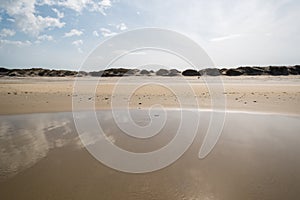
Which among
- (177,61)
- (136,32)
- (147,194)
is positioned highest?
(136,32)

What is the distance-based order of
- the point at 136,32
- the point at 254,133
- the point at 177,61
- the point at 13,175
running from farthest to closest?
the point at 177,61 → the point at 136,32 → the point at 254,133 → the point at 13,175

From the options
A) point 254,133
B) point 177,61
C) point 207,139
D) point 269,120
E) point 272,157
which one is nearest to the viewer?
point 272,157

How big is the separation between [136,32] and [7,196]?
9264mm

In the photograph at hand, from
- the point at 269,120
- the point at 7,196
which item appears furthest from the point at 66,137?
the point at 269,120

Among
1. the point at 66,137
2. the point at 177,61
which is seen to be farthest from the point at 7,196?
the point at 177,61

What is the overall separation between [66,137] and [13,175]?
249 cm

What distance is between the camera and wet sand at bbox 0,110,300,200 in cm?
361

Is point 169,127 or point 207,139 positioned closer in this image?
point 207,139

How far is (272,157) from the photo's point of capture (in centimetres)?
506

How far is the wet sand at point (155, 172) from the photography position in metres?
3.61

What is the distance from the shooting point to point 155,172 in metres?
4.41

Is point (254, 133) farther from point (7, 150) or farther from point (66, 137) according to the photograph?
point (7, 150)

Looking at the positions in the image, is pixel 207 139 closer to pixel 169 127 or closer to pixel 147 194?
pixel 169 127

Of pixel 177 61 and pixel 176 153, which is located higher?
pixel 177 61
